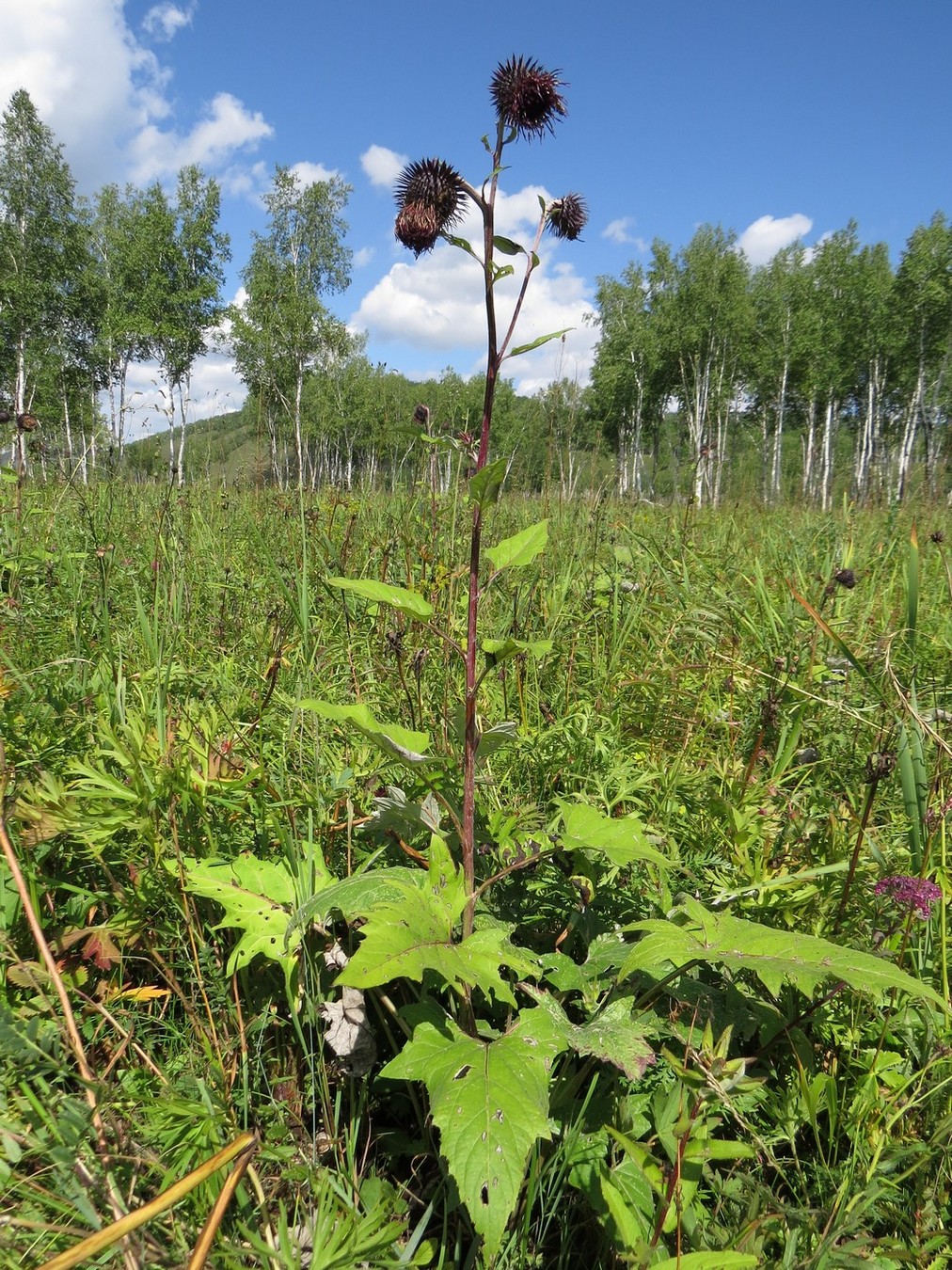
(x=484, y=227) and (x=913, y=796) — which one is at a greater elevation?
(x=484, y=227)

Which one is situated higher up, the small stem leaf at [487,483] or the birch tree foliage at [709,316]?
the birch tree foliage at [709,316]

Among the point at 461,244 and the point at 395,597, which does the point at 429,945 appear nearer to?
the point at 395,597

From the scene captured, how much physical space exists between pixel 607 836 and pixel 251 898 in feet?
2.27

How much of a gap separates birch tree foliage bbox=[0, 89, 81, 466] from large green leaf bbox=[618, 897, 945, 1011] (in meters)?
30.8

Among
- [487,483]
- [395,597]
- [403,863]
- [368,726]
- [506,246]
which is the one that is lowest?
[403,863]

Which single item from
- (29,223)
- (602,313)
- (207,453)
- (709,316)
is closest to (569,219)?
(207,453)

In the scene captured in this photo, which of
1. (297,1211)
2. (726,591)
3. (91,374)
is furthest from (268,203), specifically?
(297,1211)

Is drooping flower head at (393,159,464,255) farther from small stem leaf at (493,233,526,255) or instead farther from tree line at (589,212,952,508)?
tree line at (589,212,952,508)

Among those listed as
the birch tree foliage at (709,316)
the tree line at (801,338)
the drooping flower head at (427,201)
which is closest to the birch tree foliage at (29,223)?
the tree line at (801,338)

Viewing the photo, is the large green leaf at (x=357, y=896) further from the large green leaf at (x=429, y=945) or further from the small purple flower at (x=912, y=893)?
the small purple flower at (x=912, y=893)

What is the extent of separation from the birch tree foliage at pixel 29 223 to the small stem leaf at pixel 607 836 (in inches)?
1202

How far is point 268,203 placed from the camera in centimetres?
3136

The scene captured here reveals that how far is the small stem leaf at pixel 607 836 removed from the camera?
111 centimetres

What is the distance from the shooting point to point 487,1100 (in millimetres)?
862
